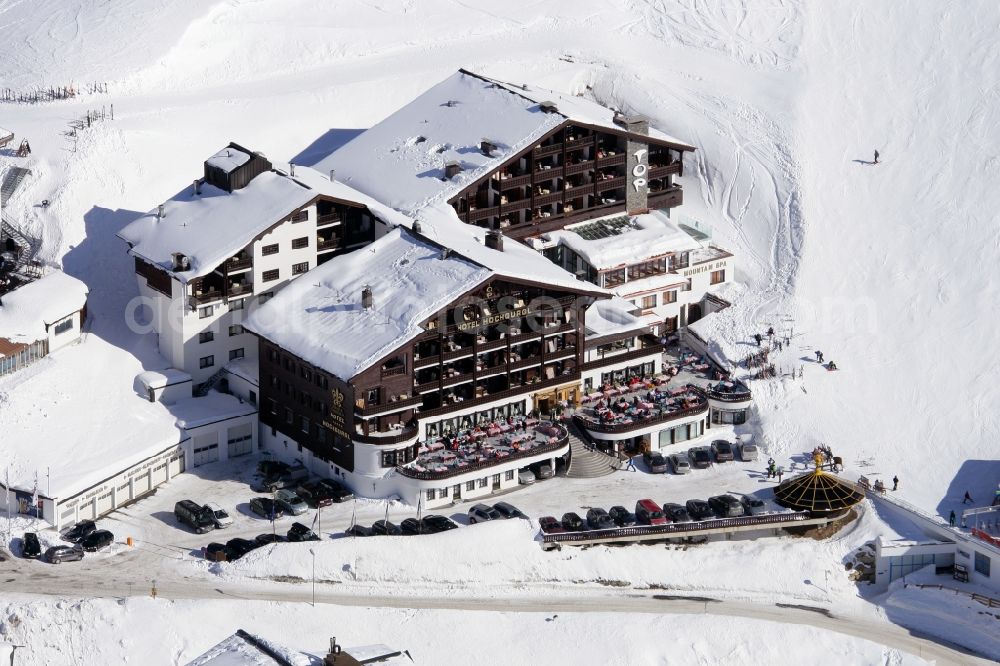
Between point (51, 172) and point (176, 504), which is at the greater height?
point (51, 172)

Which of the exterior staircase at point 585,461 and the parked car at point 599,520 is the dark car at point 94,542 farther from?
the exterior staircase at point 585,461

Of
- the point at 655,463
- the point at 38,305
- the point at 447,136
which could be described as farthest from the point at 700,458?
the point at 38,305

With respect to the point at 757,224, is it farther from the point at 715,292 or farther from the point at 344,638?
the point at 344,638

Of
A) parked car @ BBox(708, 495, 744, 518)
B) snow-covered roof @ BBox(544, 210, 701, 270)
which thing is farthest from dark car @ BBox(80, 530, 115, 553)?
snow-covered roof @ BBox(544, 210, 701, 270)

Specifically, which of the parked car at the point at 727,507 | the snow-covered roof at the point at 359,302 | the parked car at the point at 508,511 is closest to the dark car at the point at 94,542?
the snow-covered roof at the point at 359,302

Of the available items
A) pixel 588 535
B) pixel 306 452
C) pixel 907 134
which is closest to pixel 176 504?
pixel 306 452

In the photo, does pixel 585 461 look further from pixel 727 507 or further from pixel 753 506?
pixel 753 506
